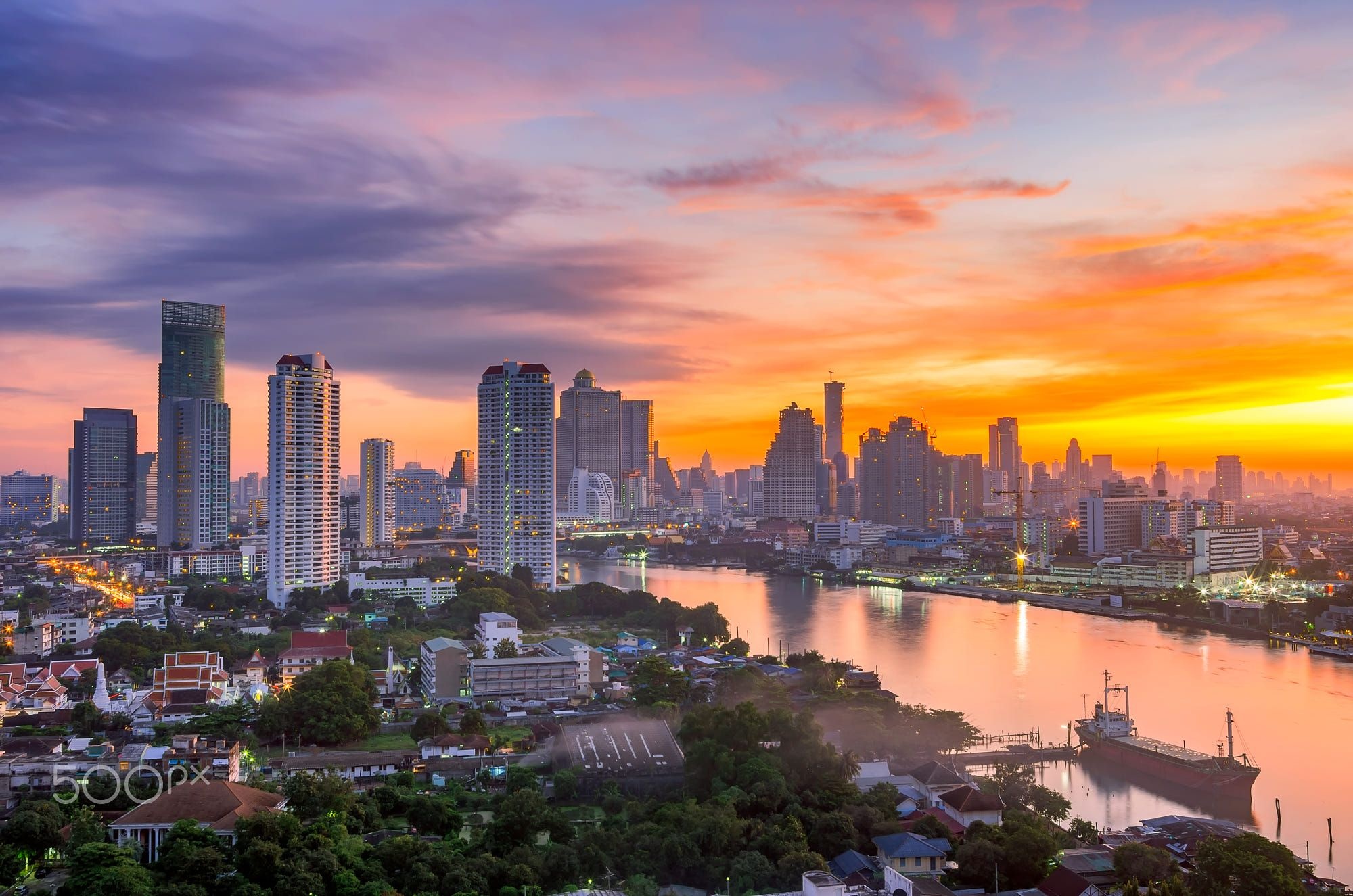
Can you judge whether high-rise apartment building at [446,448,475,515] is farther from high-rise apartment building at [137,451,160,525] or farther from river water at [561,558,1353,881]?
river water at [561,558,1353,881]

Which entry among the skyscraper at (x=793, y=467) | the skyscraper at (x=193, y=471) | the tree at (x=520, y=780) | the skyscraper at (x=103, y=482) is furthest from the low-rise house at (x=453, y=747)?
the skyscraper at (x=793, y=467)

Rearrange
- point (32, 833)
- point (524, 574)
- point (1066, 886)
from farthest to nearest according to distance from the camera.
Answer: point (524, 574)
point (32, 833)
point (1066, 886)

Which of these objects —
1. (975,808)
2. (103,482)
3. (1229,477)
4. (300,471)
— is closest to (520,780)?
(975,808)

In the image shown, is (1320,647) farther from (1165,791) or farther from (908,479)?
(908,479)

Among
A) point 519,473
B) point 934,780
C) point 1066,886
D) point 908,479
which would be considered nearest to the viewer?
point 1066,886

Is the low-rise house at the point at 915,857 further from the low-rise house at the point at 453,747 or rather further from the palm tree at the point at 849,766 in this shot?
the low-rise house at the point at 453,747

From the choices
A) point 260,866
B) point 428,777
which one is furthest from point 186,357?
→ point 260,866
